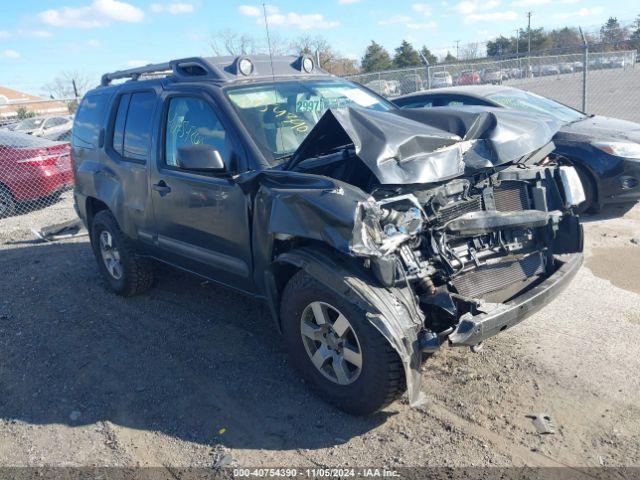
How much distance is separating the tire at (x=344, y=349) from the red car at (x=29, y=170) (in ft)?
27.4

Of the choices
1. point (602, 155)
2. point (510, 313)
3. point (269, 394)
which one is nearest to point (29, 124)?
point (602, 155)

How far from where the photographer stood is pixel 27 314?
5.59 m

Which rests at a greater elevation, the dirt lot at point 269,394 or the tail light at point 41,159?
the tail light at point 41,159

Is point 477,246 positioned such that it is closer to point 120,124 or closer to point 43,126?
point 120,124

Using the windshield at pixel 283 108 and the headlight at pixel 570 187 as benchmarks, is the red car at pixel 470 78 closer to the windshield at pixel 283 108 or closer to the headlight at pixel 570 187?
the windshield at pixel 283 108

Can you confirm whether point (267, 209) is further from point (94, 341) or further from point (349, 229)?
point (94, 341)

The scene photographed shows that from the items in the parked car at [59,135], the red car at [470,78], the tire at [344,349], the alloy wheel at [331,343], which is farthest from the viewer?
the red car at [470,78]

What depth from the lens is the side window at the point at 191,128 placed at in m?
4.09

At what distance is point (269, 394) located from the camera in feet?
12.5

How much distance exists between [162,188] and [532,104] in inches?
222

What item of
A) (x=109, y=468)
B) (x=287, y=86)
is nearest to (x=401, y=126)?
(x=287, y=86)

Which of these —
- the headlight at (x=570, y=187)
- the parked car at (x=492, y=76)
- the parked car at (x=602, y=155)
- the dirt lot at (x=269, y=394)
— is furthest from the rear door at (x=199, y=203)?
the parked car at (x=492, y=76)

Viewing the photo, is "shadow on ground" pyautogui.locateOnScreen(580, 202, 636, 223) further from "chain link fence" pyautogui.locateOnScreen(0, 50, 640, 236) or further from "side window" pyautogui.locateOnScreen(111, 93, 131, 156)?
"side window" pyautogui.locateOnScreen(111, 93, 131, 156)

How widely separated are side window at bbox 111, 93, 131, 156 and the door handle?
812 millimetres
